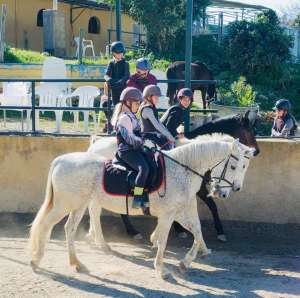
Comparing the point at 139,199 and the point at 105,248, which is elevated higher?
the point at 139,199

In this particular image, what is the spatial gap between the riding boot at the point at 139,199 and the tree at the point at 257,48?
18.2m

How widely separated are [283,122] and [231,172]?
3.24m

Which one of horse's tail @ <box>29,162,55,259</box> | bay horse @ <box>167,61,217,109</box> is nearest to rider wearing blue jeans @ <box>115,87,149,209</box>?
horse's tail @ <box>29,162,55,259</box>

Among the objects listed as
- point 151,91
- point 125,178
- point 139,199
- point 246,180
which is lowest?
point 246,180

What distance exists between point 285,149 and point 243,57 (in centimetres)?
1627

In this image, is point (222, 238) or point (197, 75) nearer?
point (222, 238)

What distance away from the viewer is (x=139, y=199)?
7.15m

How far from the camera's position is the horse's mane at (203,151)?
7148mm

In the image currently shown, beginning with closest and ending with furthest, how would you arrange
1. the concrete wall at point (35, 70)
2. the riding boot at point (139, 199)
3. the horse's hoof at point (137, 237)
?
the riding boot at point (139, 199)
the horse's hoof at point (137, 237)
the concrete wall at point (35, 70)

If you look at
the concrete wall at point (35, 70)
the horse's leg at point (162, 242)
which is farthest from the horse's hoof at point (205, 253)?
the concrete wall at point (35, 70)

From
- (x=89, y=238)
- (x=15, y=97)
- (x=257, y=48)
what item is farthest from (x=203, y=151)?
(x=257, y=48)

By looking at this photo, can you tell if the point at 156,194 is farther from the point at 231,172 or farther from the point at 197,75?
the point at 197,75

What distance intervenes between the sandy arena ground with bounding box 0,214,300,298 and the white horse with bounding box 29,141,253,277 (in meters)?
0.28

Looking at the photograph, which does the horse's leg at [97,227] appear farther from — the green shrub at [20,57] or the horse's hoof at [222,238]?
the green shrub at [20,57]
